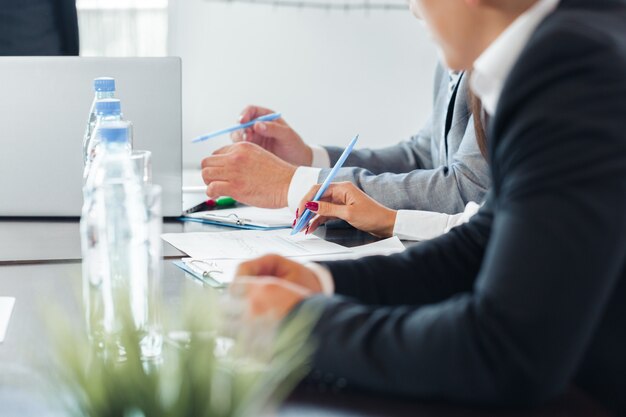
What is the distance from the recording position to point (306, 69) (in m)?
3.61

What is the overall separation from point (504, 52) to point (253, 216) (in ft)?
2.95

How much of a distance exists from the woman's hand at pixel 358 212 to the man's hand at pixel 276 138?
1.56 ft

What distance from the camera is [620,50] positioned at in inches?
26.6

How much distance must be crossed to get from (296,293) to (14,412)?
253 millimetres

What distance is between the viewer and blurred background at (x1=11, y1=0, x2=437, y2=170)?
136 inches

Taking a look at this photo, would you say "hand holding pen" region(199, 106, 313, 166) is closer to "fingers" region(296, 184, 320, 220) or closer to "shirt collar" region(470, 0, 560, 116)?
"fingers" region(296, 184, 320, 220)

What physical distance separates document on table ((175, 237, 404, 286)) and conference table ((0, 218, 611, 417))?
0.7 inches

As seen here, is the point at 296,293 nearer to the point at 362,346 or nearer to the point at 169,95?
the point at 362,346

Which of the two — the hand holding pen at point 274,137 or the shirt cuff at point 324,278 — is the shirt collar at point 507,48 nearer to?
the shirt cuff at point 324,278

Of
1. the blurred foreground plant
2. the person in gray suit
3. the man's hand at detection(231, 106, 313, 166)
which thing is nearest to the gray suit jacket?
the person in gray suit

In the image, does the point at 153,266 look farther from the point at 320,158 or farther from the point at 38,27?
the point at 38,27

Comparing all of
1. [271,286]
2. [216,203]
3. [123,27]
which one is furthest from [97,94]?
[123,27]

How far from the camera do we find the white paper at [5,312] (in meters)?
0.87

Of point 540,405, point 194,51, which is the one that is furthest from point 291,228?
point 194,51
